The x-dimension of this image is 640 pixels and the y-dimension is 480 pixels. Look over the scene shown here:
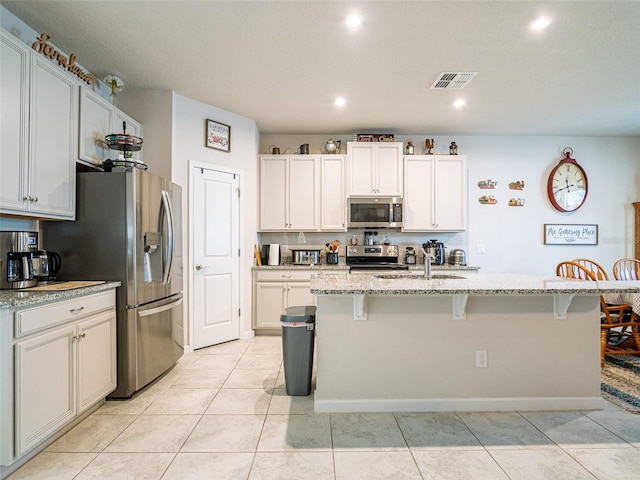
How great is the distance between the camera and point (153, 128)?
3.63m

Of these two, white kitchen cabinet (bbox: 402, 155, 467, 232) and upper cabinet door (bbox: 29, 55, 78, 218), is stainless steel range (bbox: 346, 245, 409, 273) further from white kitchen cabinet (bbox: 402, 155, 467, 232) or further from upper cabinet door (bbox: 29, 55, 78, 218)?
upper cabinet door (bbox: 29, 55, 78, 218)

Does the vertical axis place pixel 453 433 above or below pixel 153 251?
below

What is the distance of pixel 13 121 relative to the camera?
2.06 m

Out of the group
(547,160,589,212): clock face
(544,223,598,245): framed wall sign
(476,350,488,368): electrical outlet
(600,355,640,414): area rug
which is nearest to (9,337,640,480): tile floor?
(600,355,640,414): area rug

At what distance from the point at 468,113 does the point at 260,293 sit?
10.8 ft

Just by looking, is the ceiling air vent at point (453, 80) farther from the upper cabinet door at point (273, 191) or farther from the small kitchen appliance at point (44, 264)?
the small kitchen appliance at point (44, 264)

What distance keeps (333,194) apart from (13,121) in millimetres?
3308

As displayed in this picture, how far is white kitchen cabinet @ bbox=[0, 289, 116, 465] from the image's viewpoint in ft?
5.69

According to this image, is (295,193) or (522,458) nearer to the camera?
(522,458)

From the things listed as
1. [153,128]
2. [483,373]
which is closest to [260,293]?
[153,128]

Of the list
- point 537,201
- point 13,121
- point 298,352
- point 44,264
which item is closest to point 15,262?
point 44,264

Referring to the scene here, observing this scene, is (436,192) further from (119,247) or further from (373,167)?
→ (119,247)

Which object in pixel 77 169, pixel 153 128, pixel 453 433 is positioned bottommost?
pixel 453 433

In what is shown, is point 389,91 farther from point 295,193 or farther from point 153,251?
point 153,251
